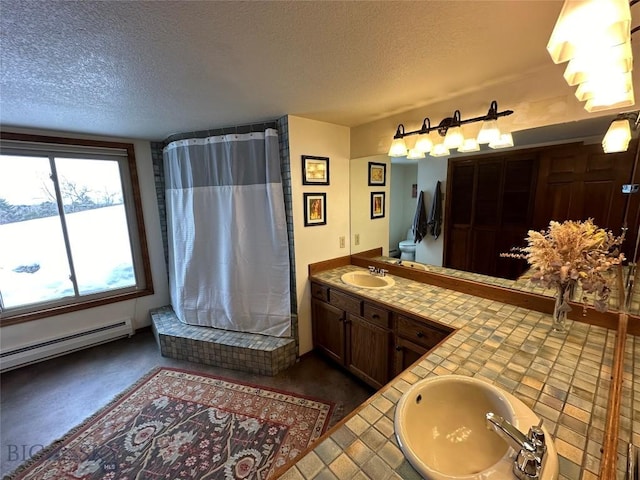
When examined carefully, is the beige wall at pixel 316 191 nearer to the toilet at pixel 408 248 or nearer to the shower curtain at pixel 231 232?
the shower curtain at pixel 231 232

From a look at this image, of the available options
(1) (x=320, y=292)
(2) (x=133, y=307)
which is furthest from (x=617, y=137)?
(2) (x=133, y=307)

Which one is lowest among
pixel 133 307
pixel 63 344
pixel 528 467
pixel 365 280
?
pixel 63 344

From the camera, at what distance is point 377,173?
2.52 metres

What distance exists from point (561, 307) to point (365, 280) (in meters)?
1.36

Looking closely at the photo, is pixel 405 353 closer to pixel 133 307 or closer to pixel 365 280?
pixel 365 280

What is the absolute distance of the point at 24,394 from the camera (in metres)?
2.13

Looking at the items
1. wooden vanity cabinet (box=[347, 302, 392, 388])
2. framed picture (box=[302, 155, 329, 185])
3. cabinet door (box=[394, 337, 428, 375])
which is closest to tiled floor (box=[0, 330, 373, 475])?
wooden vanity cabinet (box=[347, 302, 392, 388])

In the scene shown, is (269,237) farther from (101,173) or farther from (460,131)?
(101,173)

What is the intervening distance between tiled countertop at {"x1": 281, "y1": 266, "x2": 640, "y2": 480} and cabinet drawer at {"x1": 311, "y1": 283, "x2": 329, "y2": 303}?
82cm

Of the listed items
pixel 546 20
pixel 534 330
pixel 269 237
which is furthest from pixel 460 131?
pixel 269 237

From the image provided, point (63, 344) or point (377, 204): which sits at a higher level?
point (377, 204)

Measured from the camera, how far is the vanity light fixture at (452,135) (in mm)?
1465

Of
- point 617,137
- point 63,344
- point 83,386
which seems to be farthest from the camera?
point 63,344

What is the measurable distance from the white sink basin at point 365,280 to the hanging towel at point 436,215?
53 cm
